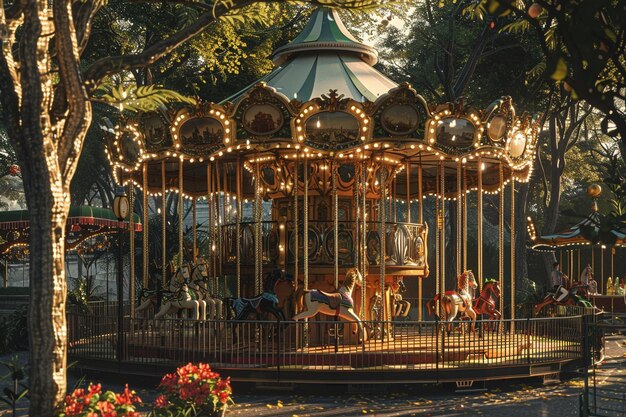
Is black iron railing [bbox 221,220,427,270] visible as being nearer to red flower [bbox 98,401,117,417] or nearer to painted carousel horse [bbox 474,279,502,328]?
painted carousel horse [bbox 474,279,502,328]

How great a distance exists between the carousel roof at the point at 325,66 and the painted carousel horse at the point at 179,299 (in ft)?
Answer: 13.9

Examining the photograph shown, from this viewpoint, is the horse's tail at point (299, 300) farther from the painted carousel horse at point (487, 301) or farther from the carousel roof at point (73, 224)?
the carousel roof at point (73, 224)

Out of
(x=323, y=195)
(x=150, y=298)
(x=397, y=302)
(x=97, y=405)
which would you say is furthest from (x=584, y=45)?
(x=397, y=302)

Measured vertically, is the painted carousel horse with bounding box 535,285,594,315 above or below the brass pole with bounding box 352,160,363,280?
below

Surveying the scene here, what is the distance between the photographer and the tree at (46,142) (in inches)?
415

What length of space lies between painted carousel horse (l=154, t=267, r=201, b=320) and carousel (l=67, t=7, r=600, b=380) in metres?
0.03

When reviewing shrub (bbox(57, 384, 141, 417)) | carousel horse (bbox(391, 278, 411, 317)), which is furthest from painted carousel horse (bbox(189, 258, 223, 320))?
shrub (bbox(57, 384, 141, 417))

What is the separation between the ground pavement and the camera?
14117 millimetres

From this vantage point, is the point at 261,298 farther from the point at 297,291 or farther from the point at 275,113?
the point at 275,113

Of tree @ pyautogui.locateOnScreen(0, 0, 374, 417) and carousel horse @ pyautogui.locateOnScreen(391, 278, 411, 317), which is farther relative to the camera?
carousel horse @ pyautogui.locateOnScreen(391, 278, 411, 317)

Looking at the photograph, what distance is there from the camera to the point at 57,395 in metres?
10.5

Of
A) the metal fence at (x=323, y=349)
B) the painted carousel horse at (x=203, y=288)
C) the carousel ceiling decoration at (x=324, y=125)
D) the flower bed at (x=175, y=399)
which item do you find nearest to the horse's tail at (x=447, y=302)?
the metal fence at (x=323, y=349)

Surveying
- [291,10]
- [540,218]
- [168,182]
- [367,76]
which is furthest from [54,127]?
[540,218]

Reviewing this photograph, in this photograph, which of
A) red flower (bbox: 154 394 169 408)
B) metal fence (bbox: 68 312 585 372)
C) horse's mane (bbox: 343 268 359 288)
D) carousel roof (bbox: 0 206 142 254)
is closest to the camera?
red flower (bbox: 154 394 169 408)
